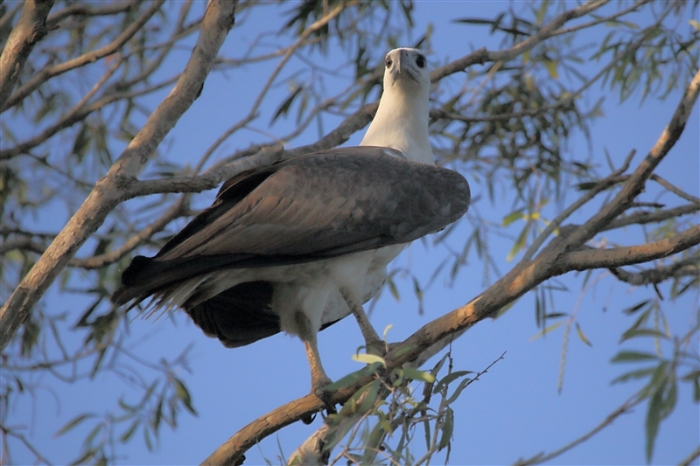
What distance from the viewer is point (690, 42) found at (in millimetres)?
4664

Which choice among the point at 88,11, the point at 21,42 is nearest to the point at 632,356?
the point at 21,42

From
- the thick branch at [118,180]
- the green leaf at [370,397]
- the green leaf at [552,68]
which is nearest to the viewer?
the green leaf at [370,397]

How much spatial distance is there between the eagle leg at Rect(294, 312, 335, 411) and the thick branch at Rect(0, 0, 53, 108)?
4.44ft

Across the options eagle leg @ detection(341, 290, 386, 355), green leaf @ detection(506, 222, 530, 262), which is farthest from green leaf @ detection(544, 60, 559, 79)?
eagle leg @ detection(341, 290, 386, 355)

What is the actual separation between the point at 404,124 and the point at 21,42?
5.34 feet

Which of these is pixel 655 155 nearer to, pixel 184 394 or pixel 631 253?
pixel 631 253

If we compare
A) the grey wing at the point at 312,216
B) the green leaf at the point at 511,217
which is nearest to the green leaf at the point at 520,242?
the green leaf at the point at 511,217

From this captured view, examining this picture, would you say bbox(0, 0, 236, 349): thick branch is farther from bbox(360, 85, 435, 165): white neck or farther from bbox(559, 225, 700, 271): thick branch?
bbox(559, 225, 700, 271): thick branch

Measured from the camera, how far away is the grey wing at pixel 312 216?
293 cm

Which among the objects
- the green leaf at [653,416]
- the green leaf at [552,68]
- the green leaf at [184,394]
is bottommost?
the green leaf at [653,416]

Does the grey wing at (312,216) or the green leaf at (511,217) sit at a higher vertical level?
the green leaf at (511,217)

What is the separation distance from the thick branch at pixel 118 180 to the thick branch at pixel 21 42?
0.48 m

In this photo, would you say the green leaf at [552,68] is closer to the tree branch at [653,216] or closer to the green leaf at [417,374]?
the tree branch at [653,216]

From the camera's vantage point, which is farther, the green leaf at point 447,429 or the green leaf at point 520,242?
the green leaf at point 520,242
